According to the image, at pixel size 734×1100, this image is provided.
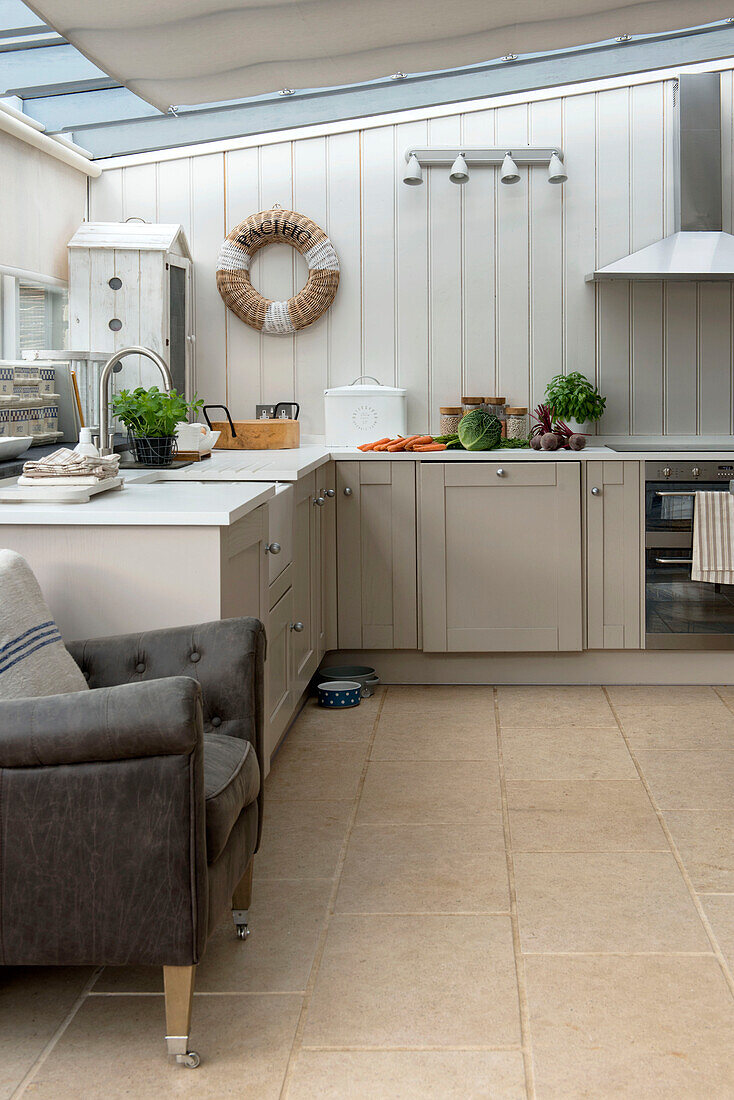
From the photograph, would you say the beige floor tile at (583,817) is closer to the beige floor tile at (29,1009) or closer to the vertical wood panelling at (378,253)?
the beige floor tile at (29,1009)

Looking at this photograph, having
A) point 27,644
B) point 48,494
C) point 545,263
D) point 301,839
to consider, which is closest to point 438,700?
point 301,839

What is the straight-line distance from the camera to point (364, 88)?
13.9ft

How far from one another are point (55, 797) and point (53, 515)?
0.74m

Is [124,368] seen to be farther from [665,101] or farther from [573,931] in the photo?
[573,931]

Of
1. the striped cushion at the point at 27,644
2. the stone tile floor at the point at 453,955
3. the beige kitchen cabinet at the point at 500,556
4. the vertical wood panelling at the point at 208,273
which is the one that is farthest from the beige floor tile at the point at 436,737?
the vertical wood panelling at the point at 208,273

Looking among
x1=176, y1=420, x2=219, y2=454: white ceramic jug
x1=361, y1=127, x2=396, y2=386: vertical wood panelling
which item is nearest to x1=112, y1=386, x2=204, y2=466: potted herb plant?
x1=176, y1=420, x2=219, y2=454: white ceramic jug

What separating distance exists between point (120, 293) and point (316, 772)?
2121 millimetres

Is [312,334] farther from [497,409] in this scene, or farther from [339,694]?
[339,694]

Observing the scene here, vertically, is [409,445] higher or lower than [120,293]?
lower

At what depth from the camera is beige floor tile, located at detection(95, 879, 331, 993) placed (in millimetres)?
1956

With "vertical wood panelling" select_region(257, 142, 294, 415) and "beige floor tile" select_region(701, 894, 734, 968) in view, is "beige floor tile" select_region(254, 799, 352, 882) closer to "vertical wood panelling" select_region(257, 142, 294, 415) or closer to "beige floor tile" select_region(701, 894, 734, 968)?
"beige floor tile" select_region(701, 894, 734, 968)

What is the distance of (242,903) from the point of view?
7.05 feet

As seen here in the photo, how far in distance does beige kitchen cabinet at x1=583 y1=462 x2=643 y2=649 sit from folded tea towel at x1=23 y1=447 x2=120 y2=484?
2.13m

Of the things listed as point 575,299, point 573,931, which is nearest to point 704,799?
point 573,931
